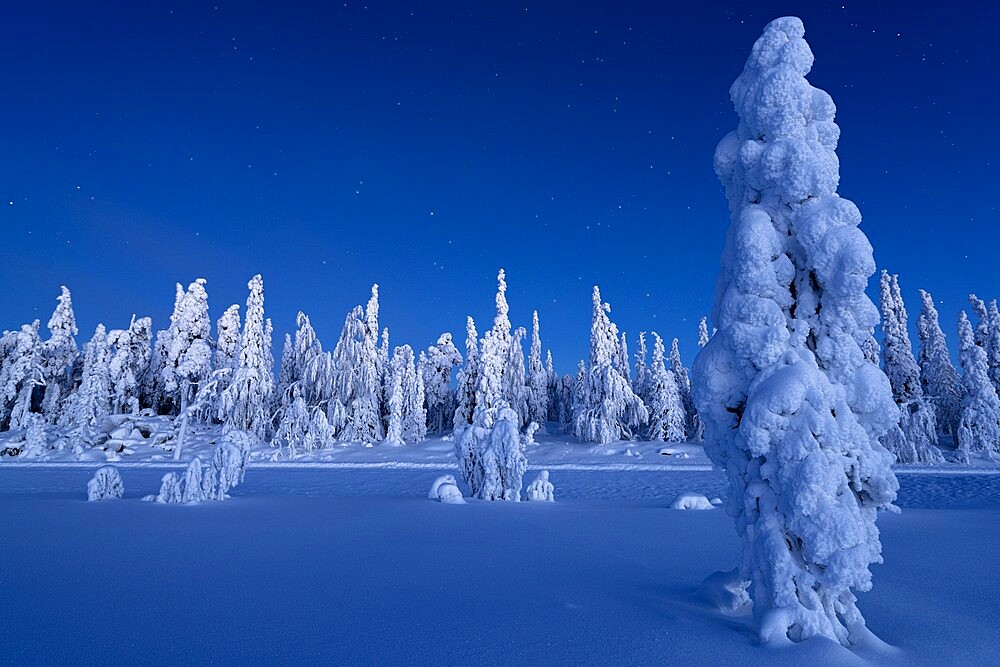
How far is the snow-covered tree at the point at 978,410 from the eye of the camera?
34219 mm

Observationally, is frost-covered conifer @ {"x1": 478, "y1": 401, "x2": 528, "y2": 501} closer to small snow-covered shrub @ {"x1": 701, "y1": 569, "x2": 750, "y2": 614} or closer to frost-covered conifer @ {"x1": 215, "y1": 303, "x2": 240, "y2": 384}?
small snow-covered shrub @ {"x1": 701, "y1": 569, "x2": 750, "y2": 614}

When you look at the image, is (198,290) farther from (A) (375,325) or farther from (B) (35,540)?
(B) (35,540)

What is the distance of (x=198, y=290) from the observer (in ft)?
152

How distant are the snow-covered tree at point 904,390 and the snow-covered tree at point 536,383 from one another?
94.9ft

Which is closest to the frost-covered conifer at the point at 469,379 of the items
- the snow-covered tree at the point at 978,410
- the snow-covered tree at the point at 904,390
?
the snow-covered tree at the point at 904,390

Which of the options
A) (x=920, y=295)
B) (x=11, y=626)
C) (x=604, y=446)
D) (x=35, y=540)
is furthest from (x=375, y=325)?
(x=920, y=295)

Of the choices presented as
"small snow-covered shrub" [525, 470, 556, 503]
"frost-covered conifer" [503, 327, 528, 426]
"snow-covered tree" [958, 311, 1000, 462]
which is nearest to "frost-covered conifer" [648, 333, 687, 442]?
"frost-covered conifer" [503, 327, 528, 426]

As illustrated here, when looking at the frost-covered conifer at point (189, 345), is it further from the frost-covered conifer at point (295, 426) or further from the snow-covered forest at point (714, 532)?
the snow-covered forest at point (714, 532)

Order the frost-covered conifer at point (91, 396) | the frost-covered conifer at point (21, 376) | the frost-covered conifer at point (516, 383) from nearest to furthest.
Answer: the frost-covered conifer at point (91, 396), the frost-covered conifer at point (21, 376), the frost-covered conifer at point (516, 383)

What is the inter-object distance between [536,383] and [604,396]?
1319cm

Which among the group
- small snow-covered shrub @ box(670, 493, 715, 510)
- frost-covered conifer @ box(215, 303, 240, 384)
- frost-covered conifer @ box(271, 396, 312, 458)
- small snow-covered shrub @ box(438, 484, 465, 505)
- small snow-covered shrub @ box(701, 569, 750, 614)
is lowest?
small snow-covered shrub @ box(670, 493, 715, 510)

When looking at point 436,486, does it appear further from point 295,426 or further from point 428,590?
point 295,426

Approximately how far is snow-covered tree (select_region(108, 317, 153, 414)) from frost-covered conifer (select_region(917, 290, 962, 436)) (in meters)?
68.9

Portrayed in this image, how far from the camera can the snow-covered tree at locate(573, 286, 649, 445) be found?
140 feet
